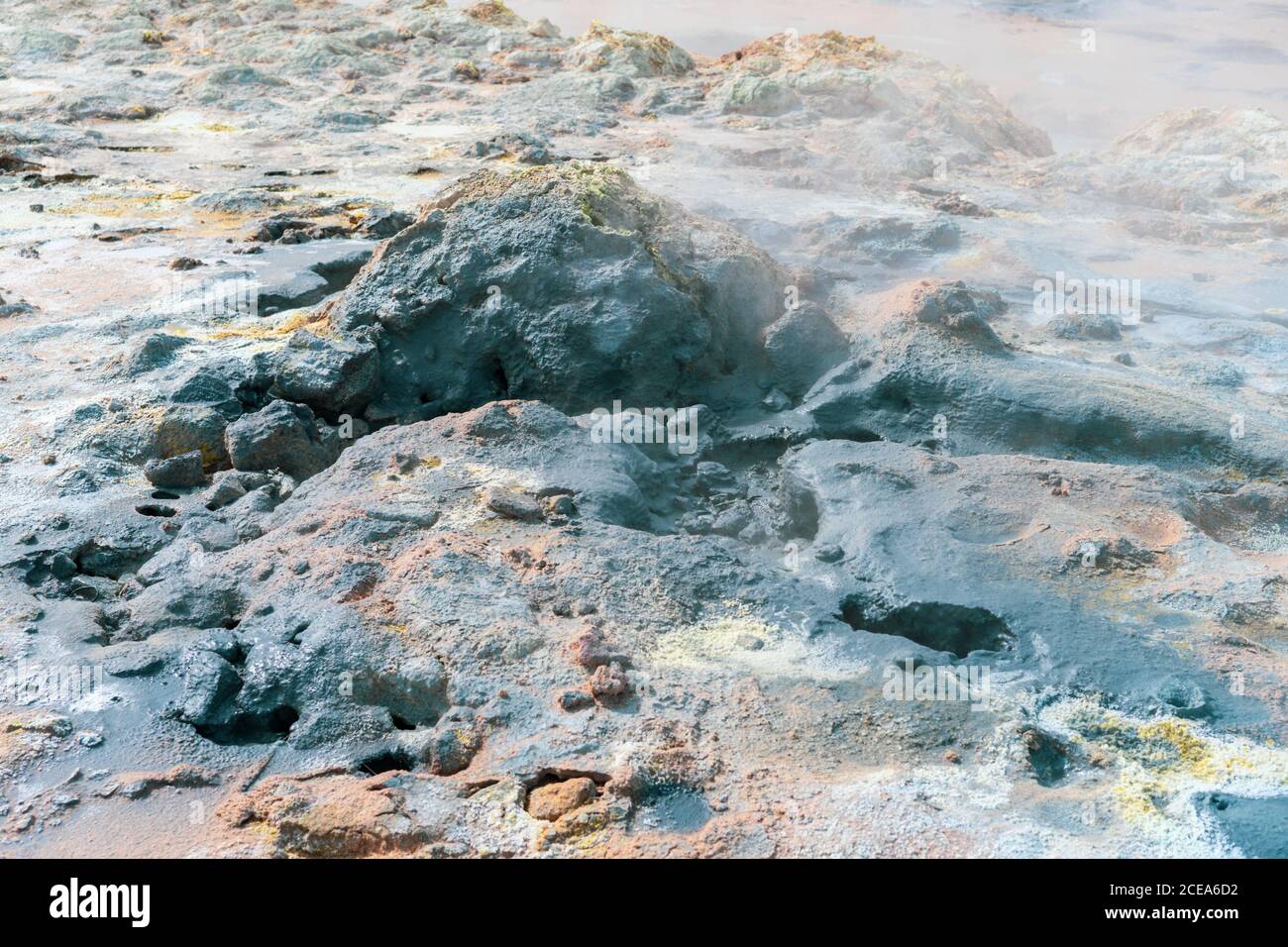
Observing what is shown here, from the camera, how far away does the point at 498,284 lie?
4.67 m

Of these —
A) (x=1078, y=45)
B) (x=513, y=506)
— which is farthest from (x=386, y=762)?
(x=1078, y=45)

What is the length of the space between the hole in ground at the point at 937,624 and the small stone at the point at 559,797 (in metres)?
0.95

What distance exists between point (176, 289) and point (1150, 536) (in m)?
4.59

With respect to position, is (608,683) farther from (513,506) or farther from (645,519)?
(645,519)

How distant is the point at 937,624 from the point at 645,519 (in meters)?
0.98

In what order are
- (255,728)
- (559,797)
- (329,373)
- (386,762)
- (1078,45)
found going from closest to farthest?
(559,797) < (386,762) < (255,728) < (329,373) < (1078,45)

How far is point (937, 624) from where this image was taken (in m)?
3.09

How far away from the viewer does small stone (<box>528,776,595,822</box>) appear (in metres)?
2.40

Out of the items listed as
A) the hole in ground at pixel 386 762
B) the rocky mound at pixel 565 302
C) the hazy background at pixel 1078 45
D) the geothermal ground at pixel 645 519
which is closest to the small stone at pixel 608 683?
the geothermal ground at pixel 645 519

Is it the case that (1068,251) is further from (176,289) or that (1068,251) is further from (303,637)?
→ (303,637)

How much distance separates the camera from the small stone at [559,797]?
7.86 feet

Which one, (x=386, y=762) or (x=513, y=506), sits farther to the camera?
(x=513, y=506)

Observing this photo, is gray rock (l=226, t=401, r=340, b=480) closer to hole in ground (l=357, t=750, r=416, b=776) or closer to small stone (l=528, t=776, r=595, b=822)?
hole in ground (l=357, t=750, r=416, b=776)
